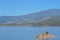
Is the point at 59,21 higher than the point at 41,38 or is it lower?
lower

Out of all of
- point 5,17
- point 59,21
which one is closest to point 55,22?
point 59,21

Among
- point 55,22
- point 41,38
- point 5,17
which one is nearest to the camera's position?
point 41,38

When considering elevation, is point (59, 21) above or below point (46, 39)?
below

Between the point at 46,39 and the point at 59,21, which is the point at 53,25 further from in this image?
the point at 46,39

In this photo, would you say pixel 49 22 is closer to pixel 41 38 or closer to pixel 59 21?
pixel 59 21

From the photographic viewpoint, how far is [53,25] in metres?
97.6

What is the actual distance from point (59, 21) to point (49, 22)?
4515 mm

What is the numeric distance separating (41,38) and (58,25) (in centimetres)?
8900

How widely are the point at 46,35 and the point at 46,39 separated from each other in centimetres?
17

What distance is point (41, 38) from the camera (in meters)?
7.45

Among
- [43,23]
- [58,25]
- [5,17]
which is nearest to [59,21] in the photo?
[58,25]

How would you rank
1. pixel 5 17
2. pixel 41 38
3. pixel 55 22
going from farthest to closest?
pixel 5 17, pixel 55 22, pixel 41 38

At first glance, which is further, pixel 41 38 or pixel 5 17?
pixel 5 17

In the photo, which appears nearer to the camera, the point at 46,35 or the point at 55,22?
the point at 46,35
